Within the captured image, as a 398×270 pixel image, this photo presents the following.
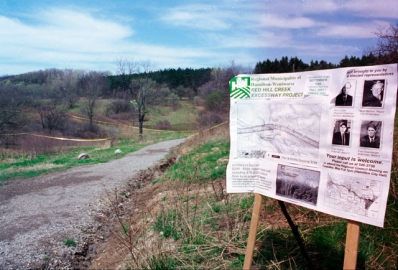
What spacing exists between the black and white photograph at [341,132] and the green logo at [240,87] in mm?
891

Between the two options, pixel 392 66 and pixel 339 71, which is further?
pixel 339 71

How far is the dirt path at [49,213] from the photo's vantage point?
17.3ft

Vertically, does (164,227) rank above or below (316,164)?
below

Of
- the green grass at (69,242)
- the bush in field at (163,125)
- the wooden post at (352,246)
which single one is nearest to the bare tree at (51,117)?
the bush in field at (163,125)

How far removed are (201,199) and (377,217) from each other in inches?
175

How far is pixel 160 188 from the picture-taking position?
30.0 feet

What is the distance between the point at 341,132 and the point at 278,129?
553 millimetres

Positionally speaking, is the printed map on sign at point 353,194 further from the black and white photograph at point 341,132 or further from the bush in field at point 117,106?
the bush in field at point 117,106

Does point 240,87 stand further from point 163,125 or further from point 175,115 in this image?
point 175,115

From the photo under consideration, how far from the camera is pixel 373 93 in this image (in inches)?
84.9

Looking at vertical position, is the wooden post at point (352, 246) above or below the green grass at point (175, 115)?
above

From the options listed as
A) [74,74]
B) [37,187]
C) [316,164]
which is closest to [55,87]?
[74,74]

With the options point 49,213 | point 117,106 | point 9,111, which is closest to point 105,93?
point 117,106

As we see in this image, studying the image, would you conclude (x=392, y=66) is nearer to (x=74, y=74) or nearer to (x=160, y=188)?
(x=160, y=188)
